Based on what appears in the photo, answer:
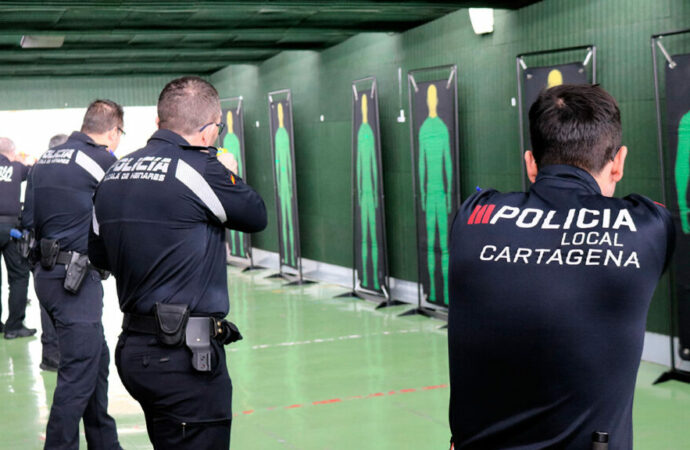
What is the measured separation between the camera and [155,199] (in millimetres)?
2504

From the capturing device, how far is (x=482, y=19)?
23.2 ft

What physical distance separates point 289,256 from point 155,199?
26.3 ft

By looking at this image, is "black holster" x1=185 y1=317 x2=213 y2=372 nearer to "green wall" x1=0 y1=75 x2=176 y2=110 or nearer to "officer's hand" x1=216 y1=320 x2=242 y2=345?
"officer's hand" x1=216 y1=320 x2=242 y2=345

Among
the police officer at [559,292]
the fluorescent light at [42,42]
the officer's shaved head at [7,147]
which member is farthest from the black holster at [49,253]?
the fluorescent light at [42,42]

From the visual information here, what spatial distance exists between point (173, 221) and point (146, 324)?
31 centimetres

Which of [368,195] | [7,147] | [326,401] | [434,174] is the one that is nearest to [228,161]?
[326,401]

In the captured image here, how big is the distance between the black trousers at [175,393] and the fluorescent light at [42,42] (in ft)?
24.8

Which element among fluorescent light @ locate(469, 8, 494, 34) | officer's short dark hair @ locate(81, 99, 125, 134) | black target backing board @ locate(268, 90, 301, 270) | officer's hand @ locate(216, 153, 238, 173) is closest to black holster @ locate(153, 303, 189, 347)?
officer's hand @ locate(216, 153, 238, 173)

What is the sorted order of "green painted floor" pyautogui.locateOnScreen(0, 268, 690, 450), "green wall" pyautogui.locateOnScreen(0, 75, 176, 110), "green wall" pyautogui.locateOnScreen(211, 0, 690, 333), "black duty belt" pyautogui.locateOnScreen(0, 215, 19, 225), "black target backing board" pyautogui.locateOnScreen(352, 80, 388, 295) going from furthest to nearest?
"green wall" pyautogui.locateOnScreen(0, 75, 176, 110), "black target backing board" pyautogui.locateOnScreen(352, 80, 388, 295), "black duty belt" pyautogui.locateOnScreen(0, 215, 19, 225), "green wall" pyautogui.locateOnScreen(211, 0, 690, 333), "green painted floor" pyautogui.locateOnScreen(0, 268, 690, 450)

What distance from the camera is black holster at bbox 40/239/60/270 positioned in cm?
399

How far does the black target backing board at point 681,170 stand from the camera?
200 inches

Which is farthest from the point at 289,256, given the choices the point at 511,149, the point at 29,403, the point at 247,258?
the point at 29,403

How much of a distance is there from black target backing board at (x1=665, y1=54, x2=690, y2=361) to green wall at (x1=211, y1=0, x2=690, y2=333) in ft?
1.01

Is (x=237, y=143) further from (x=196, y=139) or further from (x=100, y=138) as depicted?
(x=196, y=139)
